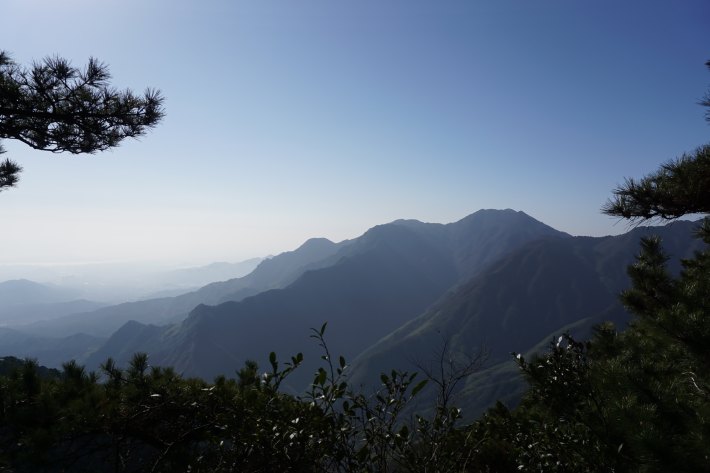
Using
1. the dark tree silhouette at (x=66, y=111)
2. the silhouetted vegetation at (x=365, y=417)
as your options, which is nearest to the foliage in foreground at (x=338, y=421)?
the silhouetted vegetation at (x=365, y=417)

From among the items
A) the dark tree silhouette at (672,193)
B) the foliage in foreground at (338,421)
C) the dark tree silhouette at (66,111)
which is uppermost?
the dark tree silhouette at (66,111)

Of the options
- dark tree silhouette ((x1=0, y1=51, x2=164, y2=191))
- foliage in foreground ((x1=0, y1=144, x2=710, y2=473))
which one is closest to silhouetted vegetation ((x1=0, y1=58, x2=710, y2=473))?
foliage in foreground ((x1=0, y1=144, x2=710, y2=473))

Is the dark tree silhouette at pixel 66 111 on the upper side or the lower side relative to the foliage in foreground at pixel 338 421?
upper

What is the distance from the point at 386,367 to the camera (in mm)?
195000

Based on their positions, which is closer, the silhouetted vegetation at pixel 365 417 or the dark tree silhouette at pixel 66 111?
the silhouetted vegetation at pixel 365 417

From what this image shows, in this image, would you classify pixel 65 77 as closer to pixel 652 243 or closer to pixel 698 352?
pixel 698 352

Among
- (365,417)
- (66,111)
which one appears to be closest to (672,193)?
(365,417)

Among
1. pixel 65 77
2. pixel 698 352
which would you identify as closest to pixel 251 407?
pixel 698 352

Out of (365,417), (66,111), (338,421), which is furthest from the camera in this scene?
(66,111)

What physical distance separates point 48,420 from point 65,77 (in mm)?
7166

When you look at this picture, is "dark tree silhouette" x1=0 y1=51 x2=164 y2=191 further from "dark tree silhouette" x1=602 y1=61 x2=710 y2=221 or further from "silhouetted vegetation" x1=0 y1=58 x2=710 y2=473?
"dark tree silhouette" x1=602 y1=61 x2=710 y2=221

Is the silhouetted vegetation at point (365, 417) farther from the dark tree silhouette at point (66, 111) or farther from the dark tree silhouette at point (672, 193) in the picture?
the dark tree silhouette at point (66, 111)

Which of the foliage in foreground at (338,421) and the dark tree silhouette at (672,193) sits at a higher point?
the dark tree silhouette at (672,193)

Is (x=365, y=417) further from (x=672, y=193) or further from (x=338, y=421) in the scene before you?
(x=672, y=193)
